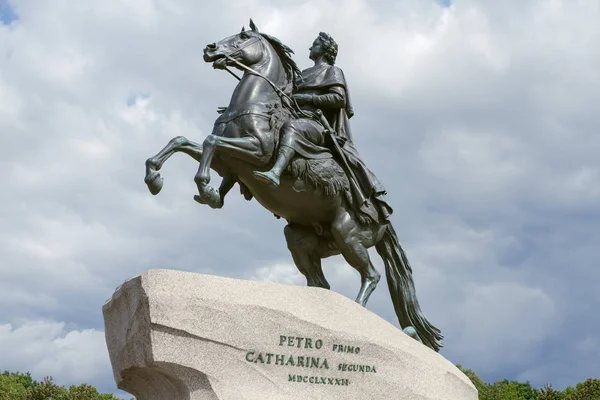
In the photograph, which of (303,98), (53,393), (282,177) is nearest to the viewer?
(282,177)

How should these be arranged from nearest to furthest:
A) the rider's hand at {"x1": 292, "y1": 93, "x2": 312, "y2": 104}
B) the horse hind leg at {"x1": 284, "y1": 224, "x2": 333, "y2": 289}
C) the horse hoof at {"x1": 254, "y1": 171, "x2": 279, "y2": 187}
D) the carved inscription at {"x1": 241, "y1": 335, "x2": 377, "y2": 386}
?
the carved inscription at {"x1": 241, "y1": 335, "x2": 377, "y2": 386} < the horse hoof at {"x1": 254, "y1": 171, "x2": 279, "y2": 187} < the horse hind leg at {"x1": 284, "y1": 224, "x2": 333, "y2": 289} < the rider's hand at {"x1": 292, "y1": 93, "x2": 312, "y2": 104}

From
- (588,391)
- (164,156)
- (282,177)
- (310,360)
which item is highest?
(588,391)

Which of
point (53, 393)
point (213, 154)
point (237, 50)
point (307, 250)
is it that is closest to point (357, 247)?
point (307, 250)

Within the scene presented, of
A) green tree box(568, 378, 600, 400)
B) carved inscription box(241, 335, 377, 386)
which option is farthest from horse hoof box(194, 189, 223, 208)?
green tree box(568, 378, 600, 400)

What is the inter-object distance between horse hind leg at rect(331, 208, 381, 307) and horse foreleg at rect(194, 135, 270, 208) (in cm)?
146

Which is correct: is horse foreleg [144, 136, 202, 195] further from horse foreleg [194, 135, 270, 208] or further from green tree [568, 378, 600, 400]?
green tree [568, 378, 600, 400]

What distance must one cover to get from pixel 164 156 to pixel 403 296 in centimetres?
429

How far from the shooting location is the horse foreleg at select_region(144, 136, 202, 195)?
9.43m

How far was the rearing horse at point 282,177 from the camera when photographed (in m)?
10.1

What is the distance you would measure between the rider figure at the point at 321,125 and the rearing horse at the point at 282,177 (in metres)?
0.16

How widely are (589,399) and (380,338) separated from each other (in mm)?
15056

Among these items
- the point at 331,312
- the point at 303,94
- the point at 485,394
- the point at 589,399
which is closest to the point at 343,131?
the point at 303,94

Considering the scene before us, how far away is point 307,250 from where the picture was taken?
11.5 metres

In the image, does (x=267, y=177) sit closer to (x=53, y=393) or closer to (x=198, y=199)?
(x=198, y=199)
